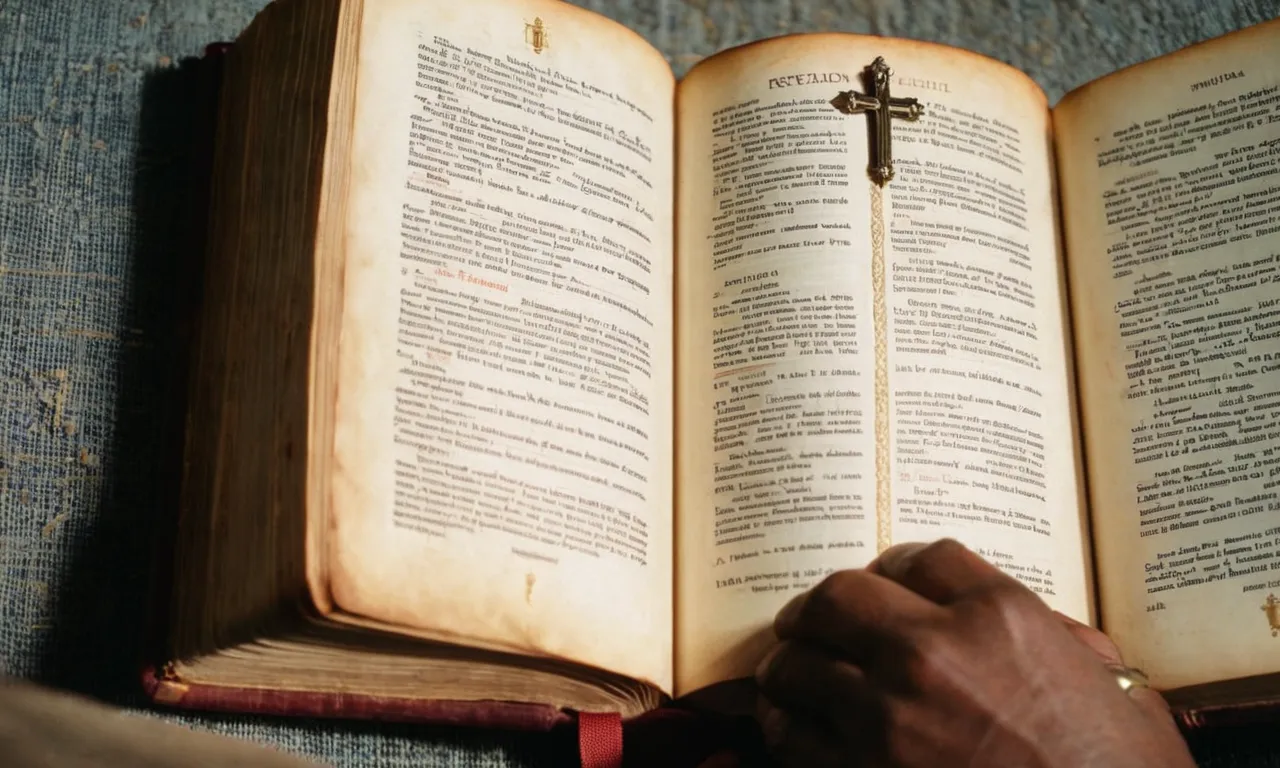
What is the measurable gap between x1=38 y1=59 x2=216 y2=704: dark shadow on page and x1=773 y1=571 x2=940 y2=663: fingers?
0.42 m

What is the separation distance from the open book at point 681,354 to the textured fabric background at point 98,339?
0.04m

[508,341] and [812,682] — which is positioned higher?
[508,341]

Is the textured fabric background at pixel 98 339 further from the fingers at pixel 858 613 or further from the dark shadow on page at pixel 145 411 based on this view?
the fingers at pixel 858 613

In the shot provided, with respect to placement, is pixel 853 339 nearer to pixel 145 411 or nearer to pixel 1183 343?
pixel 1183 343

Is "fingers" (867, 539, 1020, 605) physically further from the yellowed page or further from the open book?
the yellowed page

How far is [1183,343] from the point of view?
966 mm

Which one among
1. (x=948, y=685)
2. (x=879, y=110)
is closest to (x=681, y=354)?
(x=879, y=110)

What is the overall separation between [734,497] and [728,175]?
243mm

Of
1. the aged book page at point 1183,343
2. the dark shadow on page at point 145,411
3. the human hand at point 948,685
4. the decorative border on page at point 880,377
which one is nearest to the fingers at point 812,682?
the human hand at point 948,685

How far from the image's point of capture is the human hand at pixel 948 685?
710 mm

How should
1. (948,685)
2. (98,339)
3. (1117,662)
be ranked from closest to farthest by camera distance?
(948,685) → (1117,662) → (98,339)

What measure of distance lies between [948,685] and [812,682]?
83 millimetres

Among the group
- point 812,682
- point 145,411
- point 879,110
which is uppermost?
point 879,110

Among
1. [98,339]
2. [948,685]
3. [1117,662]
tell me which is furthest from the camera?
[98,339]
